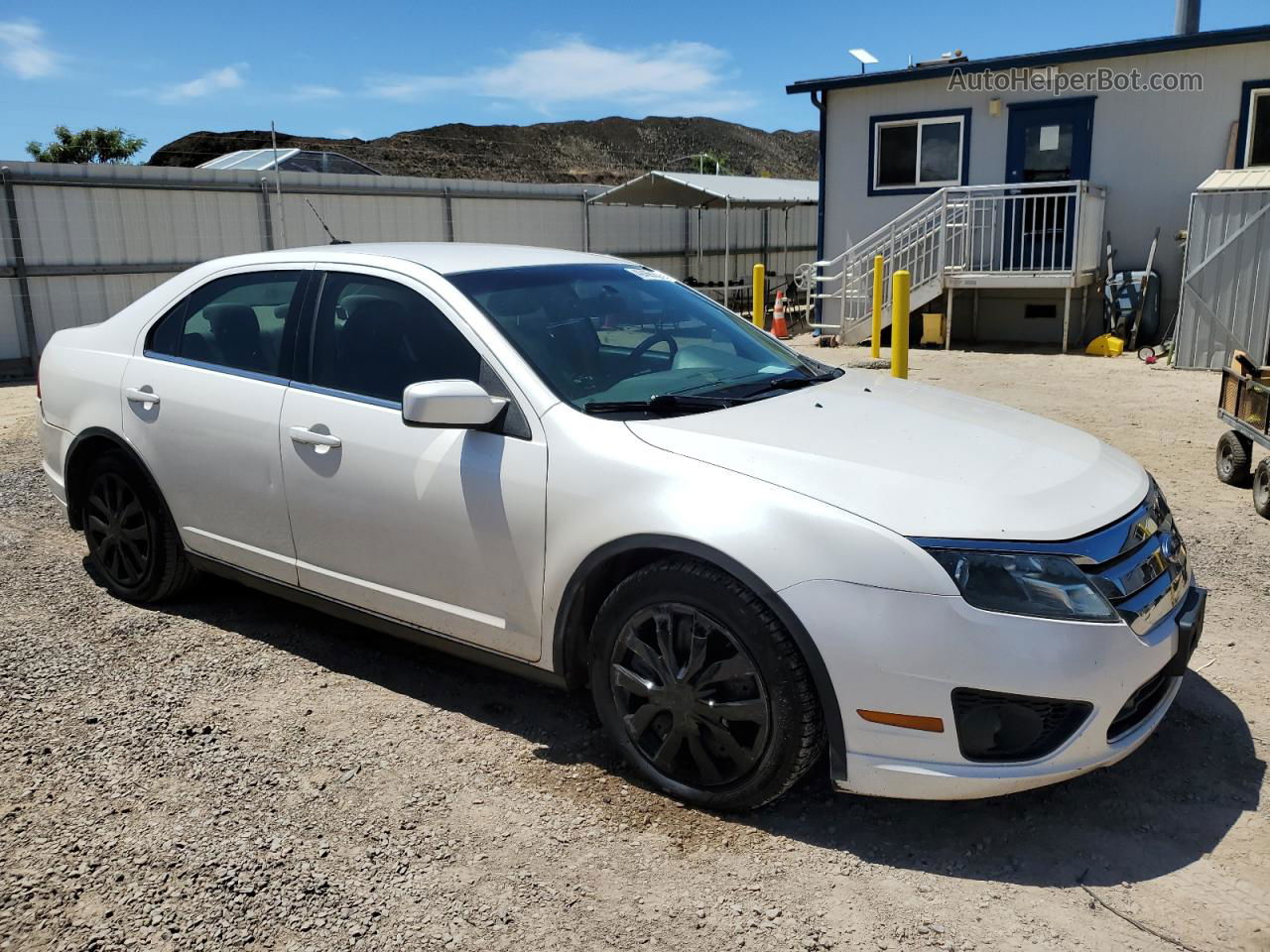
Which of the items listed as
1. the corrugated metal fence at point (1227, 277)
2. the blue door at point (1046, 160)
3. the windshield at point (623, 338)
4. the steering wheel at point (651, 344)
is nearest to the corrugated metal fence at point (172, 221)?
the blue door at point (1046, 160)

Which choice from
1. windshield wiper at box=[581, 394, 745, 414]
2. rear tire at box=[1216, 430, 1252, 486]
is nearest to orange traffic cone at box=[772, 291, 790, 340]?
rear tire at box=[1216, 430, 1252, 486]

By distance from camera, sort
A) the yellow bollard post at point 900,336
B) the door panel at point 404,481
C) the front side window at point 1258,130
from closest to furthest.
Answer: the door panel at point 404,481 < the yellow bollard post at point 900,336 < the front side window at point 1258,130

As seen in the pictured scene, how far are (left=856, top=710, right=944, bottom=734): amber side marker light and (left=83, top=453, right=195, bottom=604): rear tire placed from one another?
3.11 meters

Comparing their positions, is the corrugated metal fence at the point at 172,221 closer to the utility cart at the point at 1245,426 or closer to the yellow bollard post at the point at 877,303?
the yellow bollard post at the point at 877,303

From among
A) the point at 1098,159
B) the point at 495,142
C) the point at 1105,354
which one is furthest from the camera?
Answer: the point at 495,142

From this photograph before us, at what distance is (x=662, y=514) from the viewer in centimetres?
290

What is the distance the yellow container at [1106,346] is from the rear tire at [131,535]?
12837mm

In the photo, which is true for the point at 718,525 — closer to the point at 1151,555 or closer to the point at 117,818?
the point at 1151,555

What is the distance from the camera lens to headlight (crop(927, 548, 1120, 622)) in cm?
260

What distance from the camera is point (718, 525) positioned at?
9.21 ft

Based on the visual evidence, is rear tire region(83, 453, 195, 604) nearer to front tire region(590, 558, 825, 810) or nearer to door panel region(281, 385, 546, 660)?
door panel region(281, 385, 546, 660)

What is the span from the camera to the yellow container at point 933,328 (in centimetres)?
1554

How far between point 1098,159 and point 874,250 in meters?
3.36

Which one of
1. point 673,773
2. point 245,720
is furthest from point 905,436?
point 245,720
